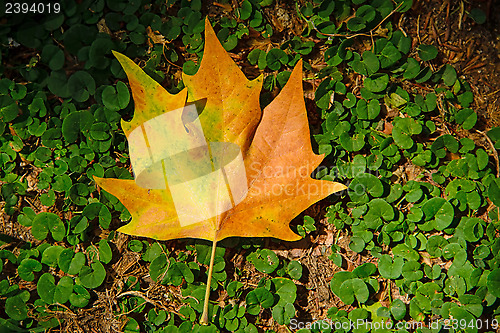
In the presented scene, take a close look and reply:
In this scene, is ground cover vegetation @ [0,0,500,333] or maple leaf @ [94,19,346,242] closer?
maple leaf @ [94,19,346,242]

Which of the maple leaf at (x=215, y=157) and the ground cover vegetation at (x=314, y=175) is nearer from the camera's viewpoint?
the maple leaf at (x=215, y=157)

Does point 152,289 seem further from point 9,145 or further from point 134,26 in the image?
A: point 134,26

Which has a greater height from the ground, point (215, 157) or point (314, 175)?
point (215, 157)

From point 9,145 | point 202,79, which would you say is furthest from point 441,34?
point 9,145
